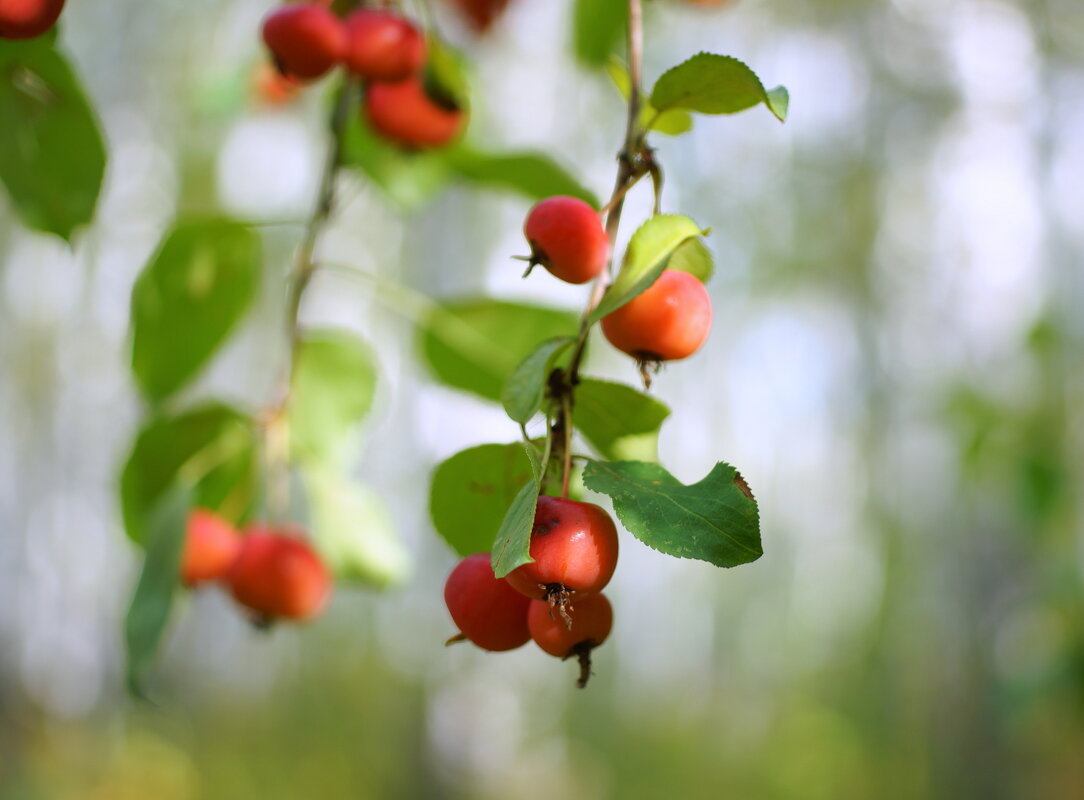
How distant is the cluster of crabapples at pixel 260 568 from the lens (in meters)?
0.50

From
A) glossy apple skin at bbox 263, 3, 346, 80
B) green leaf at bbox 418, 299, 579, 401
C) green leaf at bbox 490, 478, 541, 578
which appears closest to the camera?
green leaf at bbox 490, 478, 541, 578

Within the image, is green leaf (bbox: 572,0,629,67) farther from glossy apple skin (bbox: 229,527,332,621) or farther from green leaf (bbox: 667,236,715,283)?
glossy apple skin (bbox: 229,527,332,621)

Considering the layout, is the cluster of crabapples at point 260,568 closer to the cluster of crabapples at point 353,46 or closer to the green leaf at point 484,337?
the green leaf at point 484,337

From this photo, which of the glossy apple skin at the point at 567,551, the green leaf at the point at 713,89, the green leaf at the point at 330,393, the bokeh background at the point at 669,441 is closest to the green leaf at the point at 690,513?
the glossy apple skin at the point at 567,551

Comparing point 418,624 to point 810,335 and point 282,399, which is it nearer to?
point 810,335

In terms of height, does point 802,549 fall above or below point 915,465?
below

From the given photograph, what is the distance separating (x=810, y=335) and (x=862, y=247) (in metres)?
0.90

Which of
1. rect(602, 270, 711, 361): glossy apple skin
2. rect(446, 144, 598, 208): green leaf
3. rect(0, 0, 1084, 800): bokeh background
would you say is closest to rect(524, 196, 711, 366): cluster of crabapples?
rect(602, 270, 711, 361): glossy apple skin

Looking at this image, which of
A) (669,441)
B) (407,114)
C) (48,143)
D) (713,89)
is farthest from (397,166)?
(669,441)

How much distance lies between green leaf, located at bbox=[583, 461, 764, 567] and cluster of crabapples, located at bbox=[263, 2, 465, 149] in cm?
29

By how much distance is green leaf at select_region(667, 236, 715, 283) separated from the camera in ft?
1.10

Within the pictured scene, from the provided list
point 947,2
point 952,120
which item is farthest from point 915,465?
point 947,2

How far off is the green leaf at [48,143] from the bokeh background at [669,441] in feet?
14.8

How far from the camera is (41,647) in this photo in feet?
21.6
